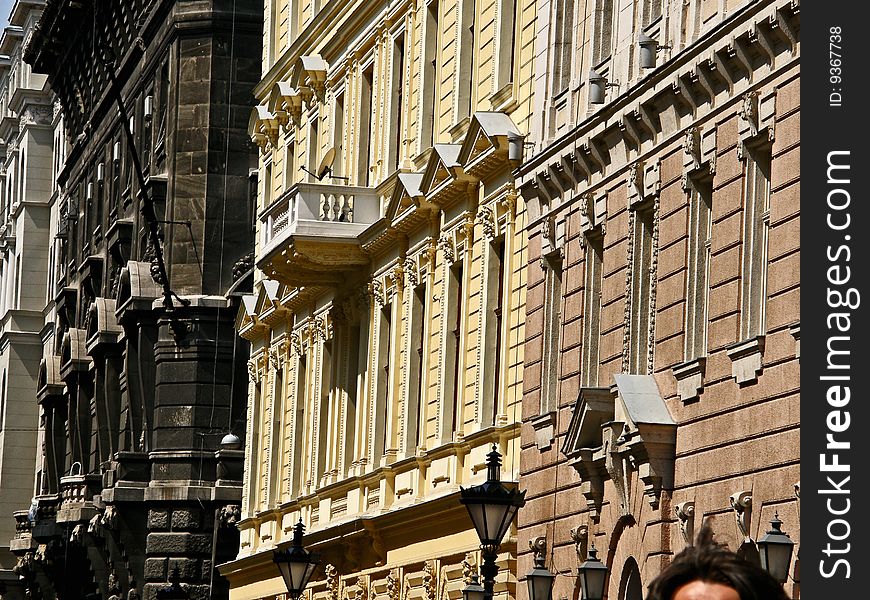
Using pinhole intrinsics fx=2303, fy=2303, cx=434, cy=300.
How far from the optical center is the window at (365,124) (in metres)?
34.5

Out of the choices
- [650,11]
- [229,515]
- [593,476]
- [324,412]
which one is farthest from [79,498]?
[650,11]

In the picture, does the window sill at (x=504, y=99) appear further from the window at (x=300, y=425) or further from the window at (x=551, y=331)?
the window at (x=300, y=425)

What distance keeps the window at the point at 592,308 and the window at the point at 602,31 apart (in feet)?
5.98

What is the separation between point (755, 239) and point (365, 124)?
16.4 metres

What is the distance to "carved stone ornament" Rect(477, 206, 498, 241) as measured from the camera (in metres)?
27.6

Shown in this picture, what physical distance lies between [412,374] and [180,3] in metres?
18.5

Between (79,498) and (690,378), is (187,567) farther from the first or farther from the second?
(690,378)

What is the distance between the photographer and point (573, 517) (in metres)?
23.7

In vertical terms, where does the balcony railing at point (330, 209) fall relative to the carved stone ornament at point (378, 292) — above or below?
above

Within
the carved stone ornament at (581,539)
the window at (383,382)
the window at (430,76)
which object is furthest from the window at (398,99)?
the carved stone ornament at (581,539)

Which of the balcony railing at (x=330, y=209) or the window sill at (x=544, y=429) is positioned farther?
the balcony railing at (x=330, y=209)

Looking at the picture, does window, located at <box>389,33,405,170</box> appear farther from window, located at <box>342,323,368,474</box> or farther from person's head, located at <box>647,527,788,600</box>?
person's head, located at <box>647,527,788,600</box>

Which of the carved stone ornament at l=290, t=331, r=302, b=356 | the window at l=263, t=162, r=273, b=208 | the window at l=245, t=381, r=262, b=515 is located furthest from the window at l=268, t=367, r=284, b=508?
the window at l=263, t=162, r=273, b=208

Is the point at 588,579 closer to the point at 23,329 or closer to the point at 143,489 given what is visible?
the point at 143,489
